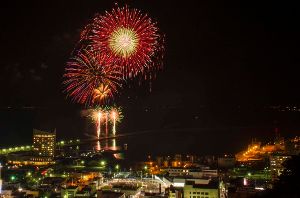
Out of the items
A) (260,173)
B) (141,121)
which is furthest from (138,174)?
(141,121)

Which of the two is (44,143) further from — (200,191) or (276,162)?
(200,191)

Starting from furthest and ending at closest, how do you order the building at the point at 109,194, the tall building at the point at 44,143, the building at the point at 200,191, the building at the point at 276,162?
the tall building at the point at 44,143 → the building at the point at 276,162 → the building at the point at 200,191 → the building at the point at 109,194

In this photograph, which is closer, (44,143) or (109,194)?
(109,194)

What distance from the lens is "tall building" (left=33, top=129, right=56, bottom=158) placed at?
69.6 feet

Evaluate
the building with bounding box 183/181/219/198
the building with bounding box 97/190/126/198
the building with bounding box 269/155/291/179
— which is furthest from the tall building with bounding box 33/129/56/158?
the building with bounding box 183/181/219/198

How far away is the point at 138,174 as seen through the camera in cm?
1398

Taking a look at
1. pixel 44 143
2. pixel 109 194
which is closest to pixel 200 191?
pixel 109 194

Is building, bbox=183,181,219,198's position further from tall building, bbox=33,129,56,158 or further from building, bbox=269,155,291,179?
tall building, bbox=33,129,56,158

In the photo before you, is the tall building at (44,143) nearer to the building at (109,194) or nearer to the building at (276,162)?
the building at (109,194)

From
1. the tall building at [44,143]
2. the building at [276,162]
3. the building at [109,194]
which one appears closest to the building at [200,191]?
the building at [109,194]

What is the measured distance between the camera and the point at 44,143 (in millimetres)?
21828

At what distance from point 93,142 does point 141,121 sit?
56.4 feet

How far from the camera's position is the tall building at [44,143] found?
21.2 metres

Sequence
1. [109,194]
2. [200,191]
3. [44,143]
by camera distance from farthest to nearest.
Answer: [44,143], [200,191], [109,194]
